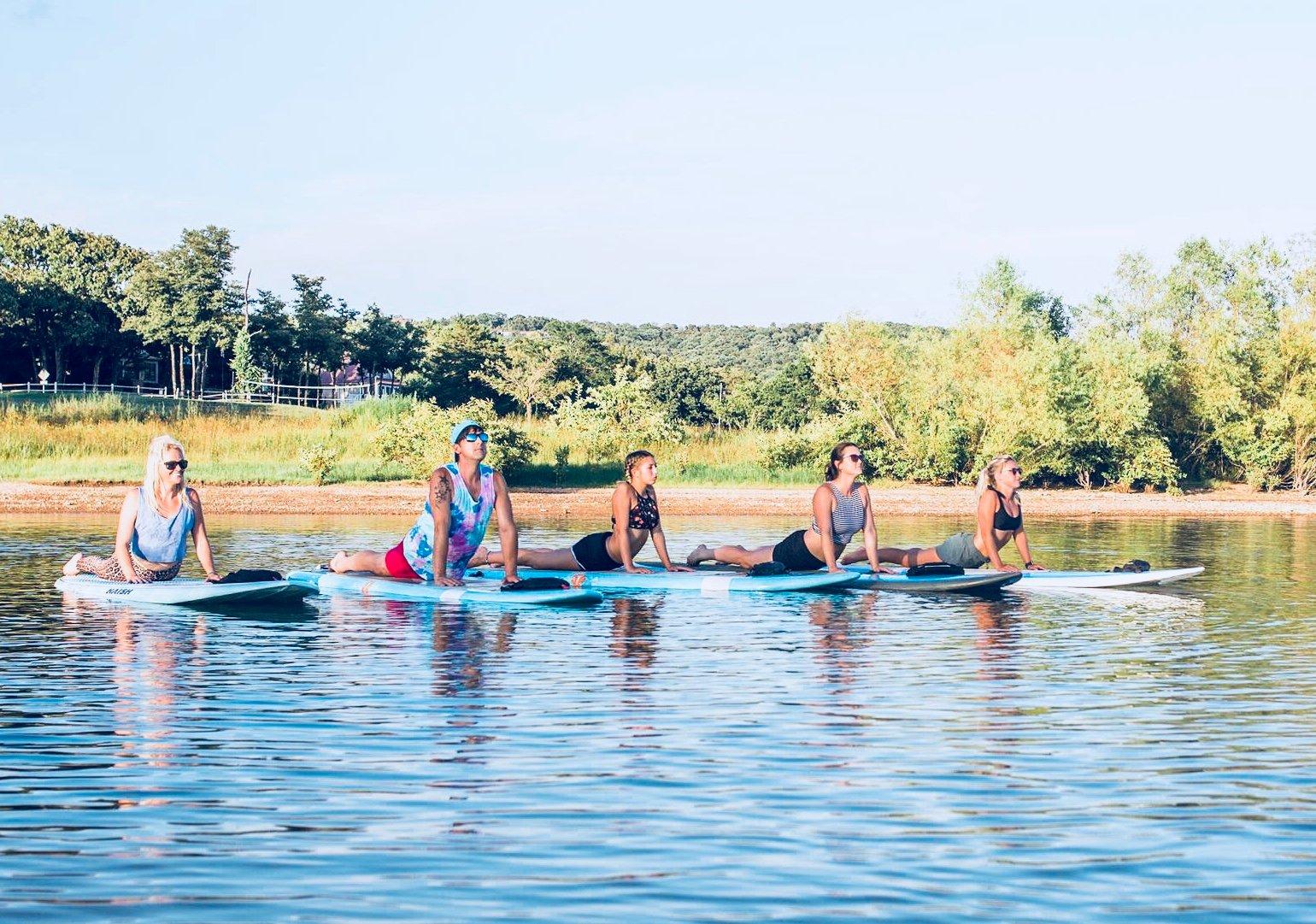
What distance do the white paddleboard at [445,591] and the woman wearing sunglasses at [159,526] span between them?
127 cm

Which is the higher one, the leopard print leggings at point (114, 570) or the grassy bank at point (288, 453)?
the grassy bank at point (288, 453)

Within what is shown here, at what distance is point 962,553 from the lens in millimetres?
17438

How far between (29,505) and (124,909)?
103ft

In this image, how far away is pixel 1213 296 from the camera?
60000mm

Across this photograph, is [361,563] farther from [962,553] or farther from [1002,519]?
[1002,519]

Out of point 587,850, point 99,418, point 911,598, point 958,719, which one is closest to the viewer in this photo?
point 587,850

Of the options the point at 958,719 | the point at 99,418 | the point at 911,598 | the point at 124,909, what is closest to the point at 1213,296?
the point at 99,418

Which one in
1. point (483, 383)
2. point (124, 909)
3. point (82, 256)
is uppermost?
point (82, 256)

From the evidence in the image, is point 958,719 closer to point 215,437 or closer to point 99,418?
point 215,437

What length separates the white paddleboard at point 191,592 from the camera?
14.6 meters

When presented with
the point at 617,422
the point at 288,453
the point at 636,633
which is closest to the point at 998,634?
the point at 636,633

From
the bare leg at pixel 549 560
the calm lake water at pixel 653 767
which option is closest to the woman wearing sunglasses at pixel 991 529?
the calm lake water at pixel 653 767

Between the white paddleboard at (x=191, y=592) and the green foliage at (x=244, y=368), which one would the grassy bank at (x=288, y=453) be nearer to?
the white paddleboard at (x=191, y=592)

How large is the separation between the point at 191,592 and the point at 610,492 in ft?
75.7
